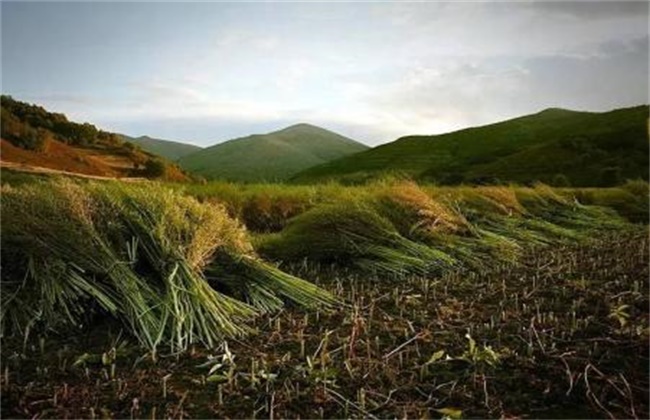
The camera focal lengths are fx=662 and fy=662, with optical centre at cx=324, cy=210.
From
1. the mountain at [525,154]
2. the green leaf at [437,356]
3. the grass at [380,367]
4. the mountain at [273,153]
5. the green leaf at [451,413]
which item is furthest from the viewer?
the mountain at [273,153]

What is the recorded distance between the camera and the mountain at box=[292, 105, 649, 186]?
96.2 ft

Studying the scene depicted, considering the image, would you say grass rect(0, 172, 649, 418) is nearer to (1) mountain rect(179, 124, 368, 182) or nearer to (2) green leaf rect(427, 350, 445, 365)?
(2) green leaf rect(427, 350, 445, 365)

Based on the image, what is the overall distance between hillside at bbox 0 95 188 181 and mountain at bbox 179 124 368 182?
4562 cm

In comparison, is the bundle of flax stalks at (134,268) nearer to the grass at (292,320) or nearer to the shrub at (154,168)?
the grass at (292,320)

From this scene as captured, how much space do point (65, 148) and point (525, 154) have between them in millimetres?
31915

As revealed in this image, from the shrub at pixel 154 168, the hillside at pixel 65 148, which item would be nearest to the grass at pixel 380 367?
the hillside at pixel 65 148

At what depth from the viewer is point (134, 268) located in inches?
168

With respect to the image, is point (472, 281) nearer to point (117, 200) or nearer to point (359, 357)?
point (359, 357)

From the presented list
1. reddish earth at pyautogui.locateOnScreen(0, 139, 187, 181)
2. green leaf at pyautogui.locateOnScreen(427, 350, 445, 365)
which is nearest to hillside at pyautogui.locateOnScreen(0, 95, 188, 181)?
reddish earth at pyautogui.locateOnScreen(0, 139, 187, 181)

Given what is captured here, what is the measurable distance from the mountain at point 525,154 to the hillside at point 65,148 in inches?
239

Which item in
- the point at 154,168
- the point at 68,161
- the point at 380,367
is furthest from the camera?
the point at 154,168

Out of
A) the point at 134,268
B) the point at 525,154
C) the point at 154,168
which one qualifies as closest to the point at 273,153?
the point at 525,154

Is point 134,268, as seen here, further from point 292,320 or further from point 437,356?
point 437,356

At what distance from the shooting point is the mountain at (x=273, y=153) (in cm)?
6369
